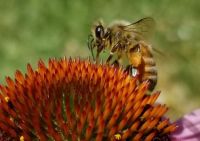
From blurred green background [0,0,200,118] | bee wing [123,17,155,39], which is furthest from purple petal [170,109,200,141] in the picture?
blurred green background [0,0,200,118]

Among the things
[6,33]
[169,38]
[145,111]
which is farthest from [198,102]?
[145,111]

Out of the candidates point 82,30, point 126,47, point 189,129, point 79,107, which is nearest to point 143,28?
point 126,47

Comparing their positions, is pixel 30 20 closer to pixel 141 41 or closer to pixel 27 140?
pixel 141 41

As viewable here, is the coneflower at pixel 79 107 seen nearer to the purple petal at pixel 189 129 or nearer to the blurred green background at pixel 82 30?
the purple petal at pixel 189 129

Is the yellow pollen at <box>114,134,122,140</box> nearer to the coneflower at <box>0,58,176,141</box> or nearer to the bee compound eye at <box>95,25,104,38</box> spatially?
the coneflower at <box>0,58,176,141</box>

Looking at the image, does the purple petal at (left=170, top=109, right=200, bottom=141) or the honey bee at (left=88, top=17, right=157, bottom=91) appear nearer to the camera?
the purple petal at (left=170, top=109, right=200, bottom=141)

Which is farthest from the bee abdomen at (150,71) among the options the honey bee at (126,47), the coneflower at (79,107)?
the coneflower at (79,107)

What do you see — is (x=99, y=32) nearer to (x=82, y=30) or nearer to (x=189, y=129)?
(x=189, y=129)
